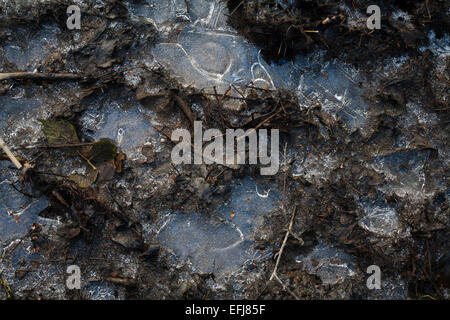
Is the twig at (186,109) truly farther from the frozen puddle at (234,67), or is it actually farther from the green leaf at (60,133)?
the green leaf at (60,133)

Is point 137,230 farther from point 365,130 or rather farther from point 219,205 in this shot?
point 365,130

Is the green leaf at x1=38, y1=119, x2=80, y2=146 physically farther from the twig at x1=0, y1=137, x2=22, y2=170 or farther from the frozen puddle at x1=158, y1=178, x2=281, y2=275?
the frozen puddle at x1=158, y1=178, x2=281, y2=275

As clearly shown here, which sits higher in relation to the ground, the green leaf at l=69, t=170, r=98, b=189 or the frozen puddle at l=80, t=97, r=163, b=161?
the frozen puddle at l=80, t=97, r=163, b=161

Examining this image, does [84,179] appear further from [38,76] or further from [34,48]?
[34,48]

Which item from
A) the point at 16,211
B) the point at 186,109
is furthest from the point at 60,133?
the point at 186,109

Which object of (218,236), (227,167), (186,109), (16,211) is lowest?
(218,236)

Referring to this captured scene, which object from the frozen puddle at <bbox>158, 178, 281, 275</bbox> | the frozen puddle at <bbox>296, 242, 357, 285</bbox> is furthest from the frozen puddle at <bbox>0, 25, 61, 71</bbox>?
the frozen puddle at <bbox>296, 242, 357, 285</bbox>
